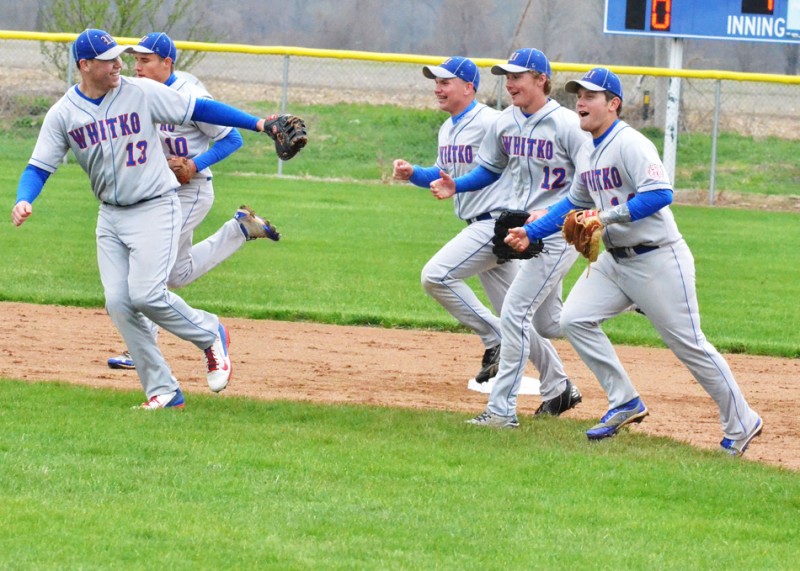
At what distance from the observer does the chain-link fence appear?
23500mm

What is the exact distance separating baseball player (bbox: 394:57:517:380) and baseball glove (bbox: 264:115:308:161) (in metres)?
0.70

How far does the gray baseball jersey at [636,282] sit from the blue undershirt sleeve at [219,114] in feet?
5.44

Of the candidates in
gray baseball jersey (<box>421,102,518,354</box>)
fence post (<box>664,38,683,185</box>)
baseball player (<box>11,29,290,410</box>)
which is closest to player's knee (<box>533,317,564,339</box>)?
gray baseball jersey (<box>421,102,518,354</box>)

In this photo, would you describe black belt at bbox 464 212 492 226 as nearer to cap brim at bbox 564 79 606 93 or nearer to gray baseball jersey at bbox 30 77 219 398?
cap brim at bbox 564 79 606 93

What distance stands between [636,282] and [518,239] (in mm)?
585

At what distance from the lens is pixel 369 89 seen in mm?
27578

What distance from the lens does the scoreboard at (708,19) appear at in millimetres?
20172

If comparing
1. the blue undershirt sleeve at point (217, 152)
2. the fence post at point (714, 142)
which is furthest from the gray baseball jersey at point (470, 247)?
the fence post at point (714, 142)

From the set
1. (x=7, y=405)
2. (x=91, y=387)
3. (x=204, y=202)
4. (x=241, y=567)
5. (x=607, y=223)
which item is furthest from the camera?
(x=204, y=202)

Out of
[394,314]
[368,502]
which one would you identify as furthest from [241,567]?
[394,314]

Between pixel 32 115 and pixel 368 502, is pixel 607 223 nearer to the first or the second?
pixel 368 502

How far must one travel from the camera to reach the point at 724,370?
6238 mm

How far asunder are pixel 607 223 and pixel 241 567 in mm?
2594

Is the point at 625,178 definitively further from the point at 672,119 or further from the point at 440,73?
the point at 672,119
